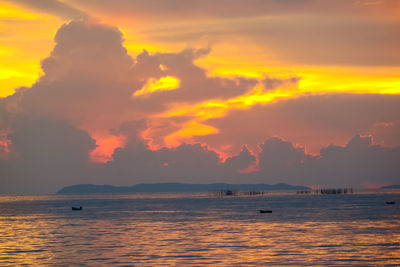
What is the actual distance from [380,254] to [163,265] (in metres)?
21.6

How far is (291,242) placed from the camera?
63.2m

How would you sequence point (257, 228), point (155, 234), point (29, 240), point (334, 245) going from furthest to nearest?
1. point (257, 228)
2. point (155, 234)
3. point (29, 240)
4. point (334, 245)

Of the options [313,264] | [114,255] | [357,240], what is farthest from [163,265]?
[357,240]

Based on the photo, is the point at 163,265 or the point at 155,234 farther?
the point at 155,234

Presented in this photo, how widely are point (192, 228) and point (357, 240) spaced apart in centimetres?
2845

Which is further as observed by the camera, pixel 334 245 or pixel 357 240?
pixel 357 240

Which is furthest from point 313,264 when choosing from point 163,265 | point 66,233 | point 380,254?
point 66,233

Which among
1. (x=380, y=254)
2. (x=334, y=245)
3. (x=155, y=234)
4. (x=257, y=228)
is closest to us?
(x=380, y=254)

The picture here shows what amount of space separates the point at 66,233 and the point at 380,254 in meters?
46.5

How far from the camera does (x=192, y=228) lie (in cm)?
8469

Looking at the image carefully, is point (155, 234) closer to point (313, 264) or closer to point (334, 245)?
point (334, 245)

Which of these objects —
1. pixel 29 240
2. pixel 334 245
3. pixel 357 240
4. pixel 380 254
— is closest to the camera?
pixel 380 254

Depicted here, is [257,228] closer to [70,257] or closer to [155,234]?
[155,234]

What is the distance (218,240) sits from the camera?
6619cm
